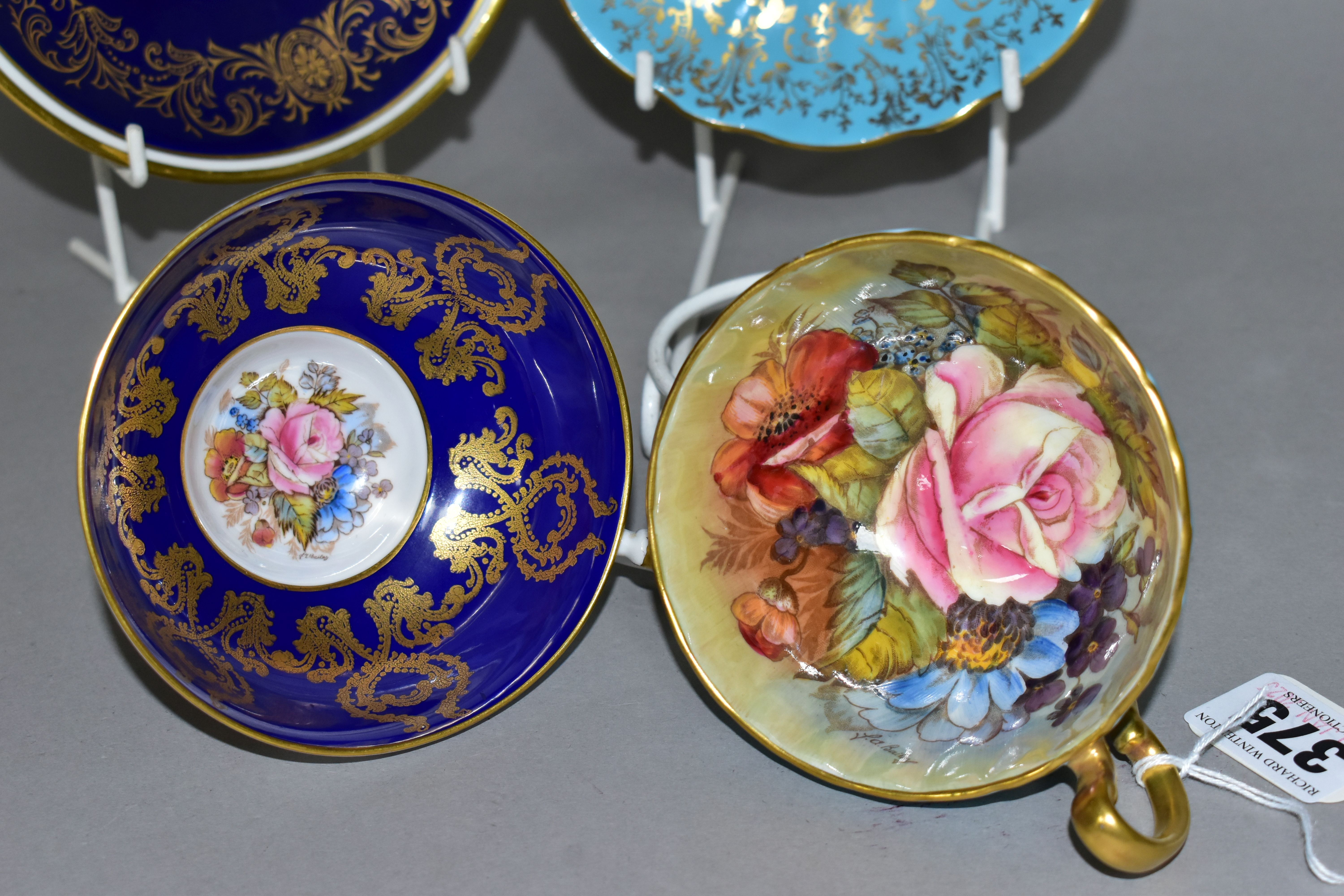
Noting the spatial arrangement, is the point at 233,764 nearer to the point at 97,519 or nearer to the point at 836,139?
the point at 97,519

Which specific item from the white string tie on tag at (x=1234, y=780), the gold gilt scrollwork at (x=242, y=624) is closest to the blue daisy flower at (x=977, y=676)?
the white string tie on tag at (x=1234, y=780)

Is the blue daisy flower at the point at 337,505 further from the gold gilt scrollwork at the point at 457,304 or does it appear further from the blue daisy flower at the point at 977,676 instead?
the blue daisy flower at the point at 977,676

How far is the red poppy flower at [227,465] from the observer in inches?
48.5

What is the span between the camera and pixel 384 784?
116 centimetres

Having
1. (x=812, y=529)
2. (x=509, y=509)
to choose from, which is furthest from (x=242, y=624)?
(x=812, y=529)

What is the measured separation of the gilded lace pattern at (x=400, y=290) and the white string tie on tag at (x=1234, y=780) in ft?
2.22

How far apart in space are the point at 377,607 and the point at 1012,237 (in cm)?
105

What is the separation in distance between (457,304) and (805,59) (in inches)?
20.0

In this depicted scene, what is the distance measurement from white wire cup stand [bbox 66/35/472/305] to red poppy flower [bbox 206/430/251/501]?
0.20m

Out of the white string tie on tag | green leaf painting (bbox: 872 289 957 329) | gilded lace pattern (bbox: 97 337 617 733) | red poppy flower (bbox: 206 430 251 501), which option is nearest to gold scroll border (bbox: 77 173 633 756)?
gilded lace pattern (bbox: 97 337 617 733)

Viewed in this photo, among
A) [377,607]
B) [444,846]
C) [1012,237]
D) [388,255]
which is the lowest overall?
[444,846]

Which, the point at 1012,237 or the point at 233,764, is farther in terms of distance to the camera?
the point at 1012,237

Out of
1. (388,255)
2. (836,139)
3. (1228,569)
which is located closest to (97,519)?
(388,255)

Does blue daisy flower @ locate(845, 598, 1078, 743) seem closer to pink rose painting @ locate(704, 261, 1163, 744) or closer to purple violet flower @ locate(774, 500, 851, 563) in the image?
pink rose painting @ locate(704, 261, 1163, 744)
